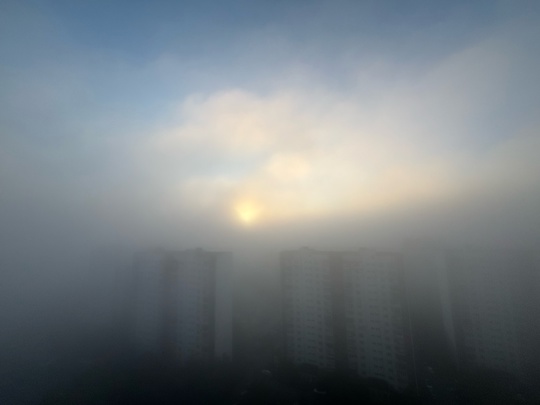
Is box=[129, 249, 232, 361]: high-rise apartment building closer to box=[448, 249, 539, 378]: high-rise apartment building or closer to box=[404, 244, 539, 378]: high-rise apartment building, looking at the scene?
box=[404, 244, 539, 378]: high-rise apartment building

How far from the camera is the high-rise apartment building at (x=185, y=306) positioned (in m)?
8.75

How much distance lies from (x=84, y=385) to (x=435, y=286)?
11.1m

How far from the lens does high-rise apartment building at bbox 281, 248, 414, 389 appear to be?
7.27 meters

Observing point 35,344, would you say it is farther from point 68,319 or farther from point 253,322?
point 253,322

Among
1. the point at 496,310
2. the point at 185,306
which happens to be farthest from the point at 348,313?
the point at 185,306

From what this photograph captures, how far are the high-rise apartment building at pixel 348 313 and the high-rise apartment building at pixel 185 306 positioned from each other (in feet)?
6.63

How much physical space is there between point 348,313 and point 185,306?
5151 mm

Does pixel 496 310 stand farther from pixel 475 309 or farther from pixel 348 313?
pixel 348 313

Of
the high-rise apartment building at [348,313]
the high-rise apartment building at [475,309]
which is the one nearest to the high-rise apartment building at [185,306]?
the high-rise apartment building at [348,313]

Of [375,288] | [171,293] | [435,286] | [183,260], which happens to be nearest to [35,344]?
[171,293]

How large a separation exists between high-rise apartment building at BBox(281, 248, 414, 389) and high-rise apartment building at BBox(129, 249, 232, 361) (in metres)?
2.02

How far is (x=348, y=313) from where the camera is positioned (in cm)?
800

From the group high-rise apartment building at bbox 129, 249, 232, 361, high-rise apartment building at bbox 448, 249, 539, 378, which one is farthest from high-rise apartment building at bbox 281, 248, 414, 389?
high-rise apartment building at bbox 448, 249, 539, 378

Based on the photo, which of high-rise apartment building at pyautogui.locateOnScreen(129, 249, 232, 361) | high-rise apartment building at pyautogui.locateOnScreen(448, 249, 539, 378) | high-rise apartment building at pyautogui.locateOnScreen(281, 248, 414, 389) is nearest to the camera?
high-rise apartment building at pyautogui.locateOnScreen(281, 248, 414, 389)
